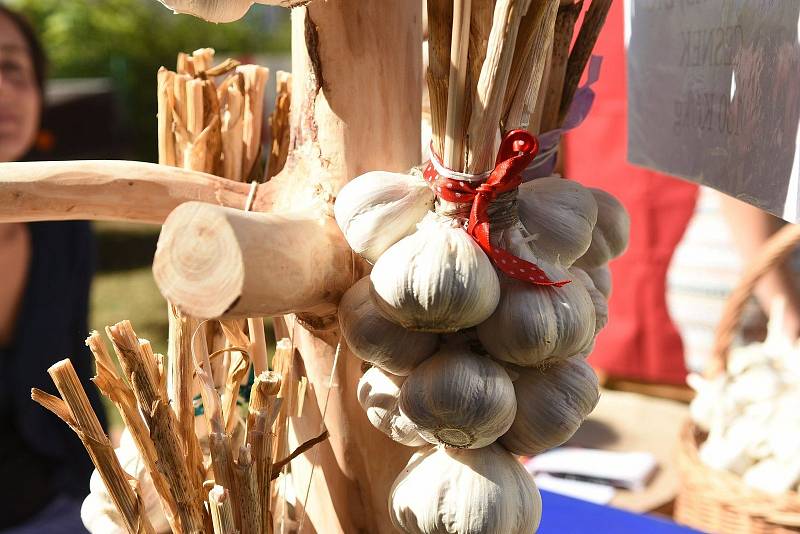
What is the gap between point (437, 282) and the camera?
1.68 ft

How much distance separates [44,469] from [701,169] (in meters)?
1.26

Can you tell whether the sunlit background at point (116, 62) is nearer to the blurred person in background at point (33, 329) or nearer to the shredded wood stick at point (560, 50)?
the blurred person in background at point (33, 329)

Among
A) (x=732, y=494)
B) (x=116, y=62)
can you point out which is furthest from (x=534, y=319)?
(x=116, y=62)

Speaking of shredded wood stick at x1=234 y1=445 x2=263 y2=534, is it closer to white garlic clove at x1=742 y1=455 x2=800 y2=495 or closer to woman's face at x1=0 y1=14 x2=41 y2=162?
white garlic clove at x1=742 y1=455 x2=800 y2=495

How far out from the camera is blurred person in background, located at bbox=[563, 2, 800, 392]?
7.29 feet

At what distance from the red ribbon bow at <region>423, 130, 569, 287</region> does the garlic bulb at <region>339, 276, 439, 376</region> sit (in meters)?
0.07

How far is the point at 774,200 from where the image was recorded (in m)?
0.63

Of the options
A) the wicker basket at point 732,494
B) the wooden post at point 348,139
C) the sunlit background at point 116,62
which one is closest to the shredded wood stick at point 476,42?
the wooden post at point 348,139

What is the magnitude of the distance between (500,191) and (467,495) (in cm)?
20

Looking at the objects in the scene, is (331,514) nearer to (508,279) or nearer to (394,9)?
(508,279)

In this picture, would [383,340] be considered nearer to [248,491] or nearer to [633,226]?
[248,491]

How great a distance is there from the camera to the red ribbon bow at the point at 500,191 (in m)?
0.54

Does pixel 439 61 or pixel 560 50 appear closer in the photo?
pixel 439 61

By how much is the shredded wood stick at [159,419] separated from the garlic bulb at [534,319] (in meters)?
0.25
